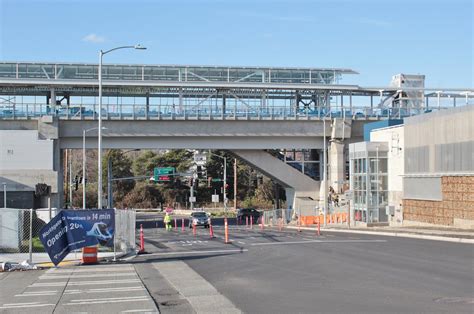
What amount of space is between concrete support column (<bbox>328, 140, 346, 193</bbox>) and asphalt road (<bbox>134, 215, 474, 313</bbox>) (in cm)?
3597

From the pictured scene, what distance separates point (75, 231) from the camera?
21.9 metres

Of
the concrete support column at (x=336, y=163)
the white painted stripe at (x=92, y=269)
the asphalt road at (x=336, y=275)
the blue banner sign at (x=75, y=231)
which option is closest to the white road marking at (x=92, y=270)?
the white painted stripe at (x=92, y=269)

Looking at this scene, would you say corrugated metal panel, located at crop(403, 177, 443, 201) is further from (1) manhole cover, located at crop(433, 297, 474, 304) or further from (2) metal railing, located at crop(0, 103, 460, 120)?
(1) manhole cover, located at crop(433, 297, 474, 304)

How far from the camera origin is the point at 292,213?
213 ft

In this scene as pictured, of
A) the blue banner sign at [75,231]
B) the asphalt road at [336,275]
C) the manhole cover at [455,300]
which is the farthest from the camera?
the blue banner sign at [75,231]

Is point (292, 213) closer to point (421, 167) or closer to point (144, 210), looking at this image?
point (421, 167)

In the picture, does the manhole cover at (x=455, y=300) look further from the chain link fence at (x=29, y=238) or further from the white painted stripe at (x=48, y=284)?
the chain link fence at (x=29, y=238)

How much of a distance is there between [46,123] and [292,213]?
24.7m

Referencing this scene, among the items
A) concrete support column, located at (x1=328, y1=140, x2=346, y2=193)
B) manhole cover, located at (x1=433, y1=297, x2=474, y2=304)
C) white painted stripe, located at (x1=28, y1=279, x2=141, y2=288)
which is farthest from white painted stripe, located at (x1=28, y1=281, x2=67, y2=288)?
concrete support column, located at (x1=328, y1=140, x2=346, y2=193)

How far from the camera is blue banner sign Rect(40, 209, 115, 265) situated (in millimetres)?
20953

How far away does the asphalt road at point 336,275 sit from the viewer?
42.2ft

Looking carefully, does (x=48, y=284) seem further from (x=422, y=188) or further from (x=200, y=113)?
(x=200, y=113)

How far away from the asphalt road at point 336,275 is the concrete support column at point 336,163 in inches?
1416

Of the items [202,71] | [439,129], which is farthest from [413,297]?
[202,71]
